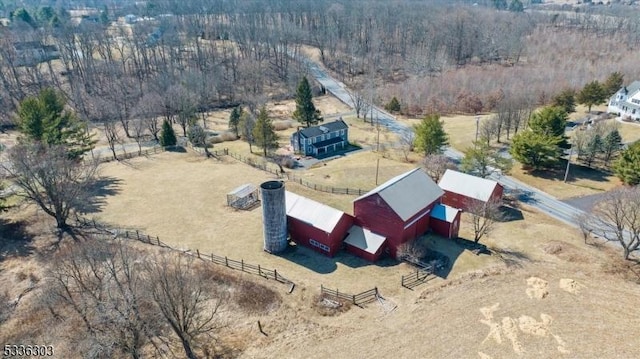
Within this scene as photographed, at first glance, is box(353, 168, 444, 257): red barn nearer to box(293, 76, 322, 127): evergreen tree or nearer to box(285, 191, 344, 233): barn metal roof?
box(285, 191, 344, 233): barn metal roof

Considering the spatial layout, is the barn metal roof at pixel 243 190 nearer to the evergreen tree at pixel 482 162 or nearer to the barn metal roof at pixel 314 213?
the barn metal roof at pixel 314 213

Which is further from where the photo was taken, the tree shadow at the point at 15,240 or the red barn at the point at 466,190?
the red barn at the point at 466,190

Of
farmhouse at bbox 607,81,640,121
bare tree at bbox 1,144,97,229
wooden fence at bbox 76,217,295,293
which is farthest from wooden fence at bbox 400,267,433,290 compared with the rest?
farmhouse at bbox 607,81,640,121

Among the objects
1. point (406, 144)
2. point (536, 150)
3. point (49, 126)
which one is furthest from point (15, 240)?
point (536, 150)

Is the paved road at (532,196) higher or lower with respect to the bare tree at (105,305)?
lower

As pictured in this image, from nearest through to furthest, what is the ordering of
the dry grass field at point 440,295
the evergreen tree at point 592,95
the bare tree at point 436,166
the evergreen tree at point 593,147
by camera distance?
1. the dry grass field at point 440,295
2. the bare tree at point 436,166
3. the evergreen tree at point 593,147
4. the evergreen tree at point 592,95

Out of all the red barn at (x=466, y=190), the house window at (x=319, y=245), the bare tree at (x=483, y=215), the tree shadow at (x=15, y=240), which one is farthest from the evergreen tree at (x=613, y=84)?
the tree shadow at (x=15, y=240)
